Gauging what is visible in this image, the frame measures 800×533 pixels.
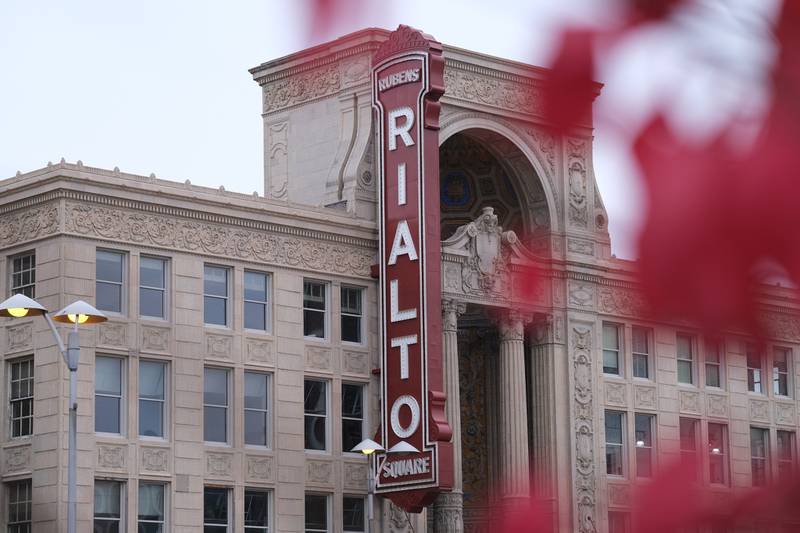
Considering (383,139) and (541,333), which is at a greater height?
(383,139)

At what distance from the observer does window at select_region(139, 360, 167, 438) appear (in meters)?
39.5

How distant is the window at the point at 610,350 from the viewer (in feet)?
166

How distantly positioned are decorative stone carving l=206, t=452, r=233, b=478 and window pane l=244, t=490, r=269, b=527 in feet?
3.01

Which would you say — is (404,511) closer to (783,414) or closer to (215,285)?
(215,285)

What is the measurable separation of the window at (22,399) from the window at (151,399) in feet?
8.77

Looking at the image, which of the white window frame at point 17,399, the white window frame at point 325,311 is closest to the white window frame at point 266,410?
the white window frame at point 325,311

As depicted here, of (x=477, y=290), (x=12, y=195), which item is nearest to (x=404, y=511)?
(x=477, y=290)

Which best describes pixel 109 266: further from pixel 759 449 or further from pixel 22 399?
pixel 759 449

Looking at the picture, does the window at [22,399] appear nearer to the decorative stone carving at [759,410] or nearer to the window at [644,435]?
the window at [644,435]

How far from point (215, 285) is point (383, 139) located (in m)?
6.13

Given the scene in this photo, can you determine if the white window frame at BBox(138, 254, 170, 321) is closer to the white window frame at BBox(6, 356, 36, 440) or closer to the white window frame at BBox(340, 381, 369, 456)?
the white window frame at BBox(6, 356, 36, 440)

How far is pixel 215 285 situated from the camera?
1640 inches

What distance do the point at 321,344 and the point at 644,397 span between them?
12.8m

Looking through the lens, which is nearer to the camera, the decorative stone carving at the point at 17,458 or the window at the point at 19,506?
the window at the point at 19,506
